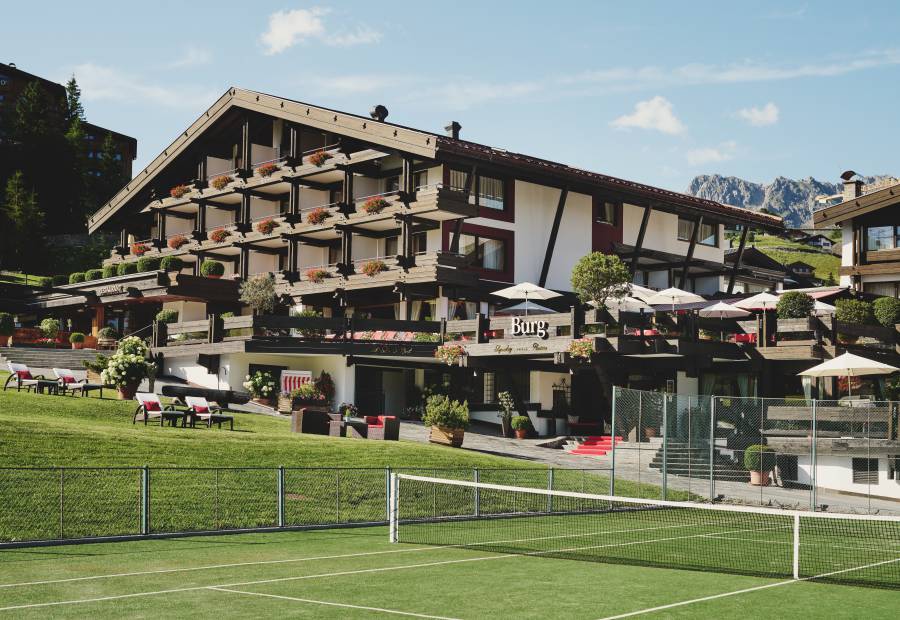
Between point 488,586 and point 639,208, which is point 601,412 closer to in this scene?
point 639,208

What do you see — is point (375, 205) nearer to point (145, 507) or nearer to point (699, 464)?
point (699, 464)

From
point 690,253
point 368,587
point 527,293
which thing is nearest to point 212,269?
point 527,293

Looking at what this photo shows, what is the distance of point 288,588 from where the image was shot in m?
13.7

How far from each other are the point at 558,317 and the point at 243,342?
12.7m

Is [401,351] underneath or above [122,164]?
underneath

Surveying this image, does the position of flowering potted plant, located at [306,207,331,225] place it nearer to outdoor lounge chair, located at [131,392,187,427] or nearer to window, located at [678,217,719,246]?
window, located at [678,217,719,246]

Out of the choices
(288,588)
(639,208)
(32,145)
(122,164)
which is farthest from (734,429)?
(122,164)

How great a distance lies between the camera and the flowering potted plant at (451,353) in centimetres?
3970

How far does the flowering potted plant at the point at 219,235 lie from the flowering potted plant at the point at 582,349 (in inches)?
1095

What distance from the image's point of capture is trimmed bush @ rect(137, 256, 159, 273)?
5909 cm

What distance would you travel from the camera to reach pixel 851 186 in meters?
55.3

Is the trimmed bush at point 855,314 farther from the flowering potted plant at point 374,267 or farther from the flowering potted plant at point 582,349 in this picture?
the flowering potted plant at point 374,267

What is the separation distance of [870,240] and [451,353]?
2306cm

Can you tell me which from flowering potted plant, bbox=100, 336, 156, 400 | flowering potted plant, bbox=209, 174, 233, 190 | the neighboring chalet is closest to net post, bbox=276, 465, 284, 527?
flowering potted plant, bbox=100, 336, 156, 400
